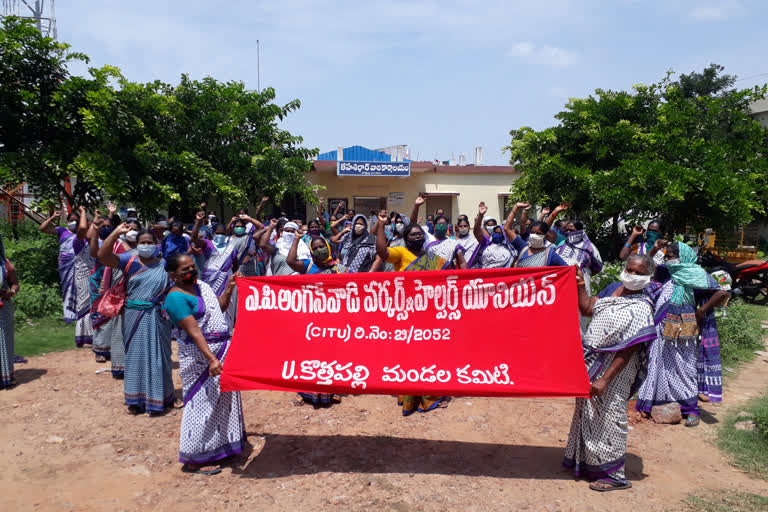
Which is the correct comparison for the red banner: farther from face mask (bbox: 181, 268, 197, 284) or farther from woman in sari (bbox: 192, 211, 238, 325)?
woman in sari (bbox: 192, 211, 238, 325)

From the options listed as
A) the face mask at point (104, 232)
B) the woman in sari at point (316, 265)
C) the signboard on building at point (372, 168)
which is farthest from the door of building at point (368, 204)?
the woman in sari at point (316, 265)

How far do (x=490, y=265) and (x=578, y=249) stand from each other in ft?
3.78

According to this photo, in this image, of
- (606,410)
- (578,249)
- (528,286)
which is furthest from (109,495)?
(578,249)

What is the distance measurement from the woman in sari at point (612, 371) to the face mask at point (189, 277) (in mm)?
2880

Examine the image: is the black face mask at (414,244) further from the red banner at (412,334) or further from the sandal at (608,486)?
the sandal at (608,486)

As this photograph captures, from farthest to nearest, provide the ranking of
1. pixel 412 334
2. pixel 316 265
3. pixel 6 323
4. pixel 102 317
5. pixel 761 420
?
pixel 102 317, pixel 6 323, pixel 316 265, pixel 761 420, pixel 412 334

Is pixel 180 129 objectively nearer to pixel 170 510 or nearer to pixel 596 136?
pixel 596 136

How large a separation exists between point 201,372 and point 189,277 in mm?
741

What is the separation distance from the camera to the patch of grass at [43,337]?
771 cm

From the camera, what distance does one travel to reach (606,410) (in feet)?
12.4

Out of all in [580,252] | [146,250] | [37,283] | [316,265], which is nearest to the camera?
[146,250]

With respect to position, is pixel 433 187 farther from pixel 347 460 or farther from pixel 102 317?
pixel 347 460

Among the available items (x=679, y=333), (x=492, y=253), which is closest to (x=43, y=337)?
(x=492, y=253)

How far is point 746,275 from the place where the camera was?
36.8ft
